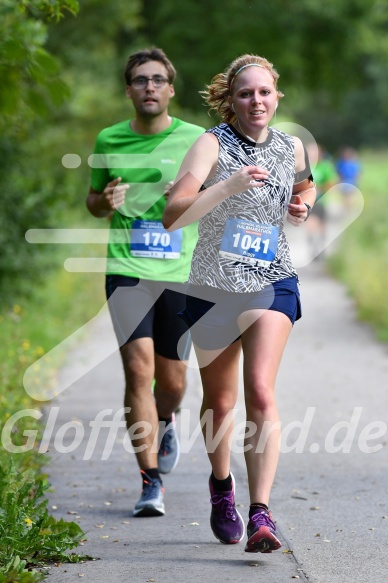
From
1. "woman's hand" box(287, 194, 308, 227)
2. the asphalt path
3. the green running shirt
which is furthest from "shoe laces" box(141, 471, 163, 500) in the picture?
"woman's hand" box(287, 194, 308, 227)

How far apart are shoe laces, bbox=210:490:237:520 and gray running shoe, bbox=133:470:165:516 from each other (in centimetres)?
71

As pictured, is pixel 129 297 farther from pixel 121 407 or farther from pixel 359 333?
pixel 359 333

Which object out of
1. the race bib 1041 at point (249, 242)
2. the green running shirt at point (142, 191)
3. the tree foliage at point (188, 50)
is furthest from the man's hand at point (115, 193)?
the tree foliage at point (188, 50)

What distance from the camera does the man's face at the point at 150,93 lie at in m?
6.51

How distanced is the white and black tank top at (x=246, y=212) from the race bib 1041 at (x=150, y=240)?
1150 millimetres

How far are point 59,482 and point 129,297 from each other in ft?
4.22

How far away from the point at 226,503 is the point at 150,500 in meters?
0.78

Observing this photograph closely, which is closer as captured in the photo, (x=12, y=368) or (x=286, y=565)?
(x=286, y=565)

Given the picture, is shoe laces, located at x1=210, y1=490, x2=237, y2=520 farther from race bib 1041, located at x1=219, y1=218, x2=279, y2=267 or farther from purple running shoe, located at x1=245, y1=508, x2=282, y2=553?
race bib 1041, located at x1=219, y1=218, x2=279, y2=267

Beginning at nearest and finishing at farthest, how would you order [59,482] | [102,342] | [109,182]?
[109,182] < [59,482] < [102,342]

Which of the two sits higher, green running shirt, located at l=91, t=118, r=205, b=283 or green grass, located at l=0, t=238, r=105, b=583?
green running shirt, located at l=91, t=118, r=205, b=283

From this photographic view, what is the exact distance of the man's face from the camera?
6.51 m

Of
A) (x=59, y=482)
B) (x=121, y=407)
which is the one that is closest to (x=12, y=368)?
(x=121, y=407)

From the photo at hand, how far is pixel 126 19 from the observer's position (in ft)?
74.5
